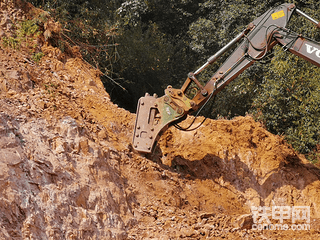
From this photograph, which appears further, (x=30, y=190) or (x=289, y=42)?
(x=289, y=42)

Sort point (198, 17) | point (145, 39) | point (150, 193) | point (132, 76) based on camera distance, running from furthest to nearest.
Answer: point (198, 17) < point (145, 39) < point (132, 76) < point (150, 193)

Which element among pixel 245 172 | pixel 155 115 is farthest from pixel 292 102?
pixel 155 115

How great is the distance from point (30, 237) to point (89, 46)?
21.2 feet

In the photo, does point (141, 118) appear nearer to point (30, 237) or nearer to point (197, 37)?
point (30, 237)

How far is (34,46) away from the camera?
10.1 metres

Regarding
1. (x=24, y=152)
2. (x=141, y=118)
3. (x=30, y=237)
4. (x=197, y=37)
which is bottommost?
(x=30, y=237)

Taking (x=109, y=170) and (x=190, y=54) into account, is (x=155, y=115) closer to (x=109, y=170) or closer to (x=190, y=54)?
(x=109, y=170)

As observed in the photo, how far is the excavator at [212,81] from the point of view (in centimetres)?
879

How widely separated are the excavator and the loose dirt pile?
49cm

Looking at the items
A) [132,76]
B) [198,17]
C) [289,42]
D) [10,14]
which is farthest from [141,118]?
[198,17]
